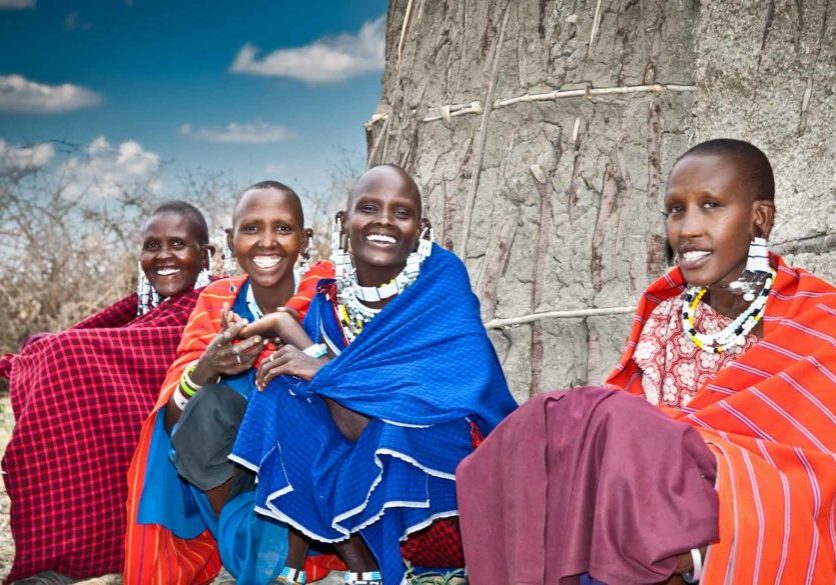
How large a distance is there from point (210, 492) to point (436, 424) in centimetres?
81

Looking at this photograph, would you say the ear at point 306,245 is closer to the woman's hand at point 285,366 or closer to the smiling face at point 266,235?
the smiling face at point 266,235

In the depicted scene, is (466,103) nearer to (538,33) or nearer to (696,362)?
(538,33)

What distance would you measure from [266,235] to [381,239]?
453 mm

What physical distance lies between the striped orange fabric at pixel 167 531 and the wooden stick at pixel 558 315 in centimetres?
67

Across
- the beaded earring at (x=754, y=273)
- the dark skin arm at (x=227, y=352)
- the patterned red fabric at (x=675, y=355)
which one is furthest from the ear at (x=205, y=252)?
the beaded earring at (x=754, y=273)

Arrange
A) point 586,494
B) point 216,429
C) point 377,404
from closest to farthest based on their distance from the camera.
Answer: point 586,494 → point 377,404 → point 216,429

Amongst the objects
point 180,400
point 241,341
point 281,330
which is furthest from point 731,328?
point 180,400

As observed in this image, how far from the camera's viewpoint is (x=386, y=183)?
320 cm

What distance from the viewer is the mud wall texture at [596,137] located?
3385 millimetres

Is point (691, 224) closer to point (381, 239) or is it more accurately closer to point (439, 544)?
point (381, 239)

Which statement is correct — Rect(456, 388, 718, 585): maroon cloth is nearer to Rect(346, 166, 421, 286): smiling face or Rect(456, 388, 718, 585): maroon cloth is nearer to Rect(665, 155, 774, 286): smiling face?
Rect(665, 155, 774, 286): smiling face

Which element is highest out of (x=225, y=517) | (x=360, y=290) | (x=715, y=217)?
(x=715, y=217)

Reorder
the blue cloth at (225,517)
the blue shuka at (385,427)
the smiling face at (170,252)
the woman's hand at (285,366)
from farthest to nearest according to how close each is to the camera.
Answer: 1. the smiling face at (170,252)
2. the blue cloth at (225,517)
3. the woman's hand at (285,366)
4. the blue shuka at (385,427)

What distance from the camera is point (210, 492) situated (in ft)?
10.4
